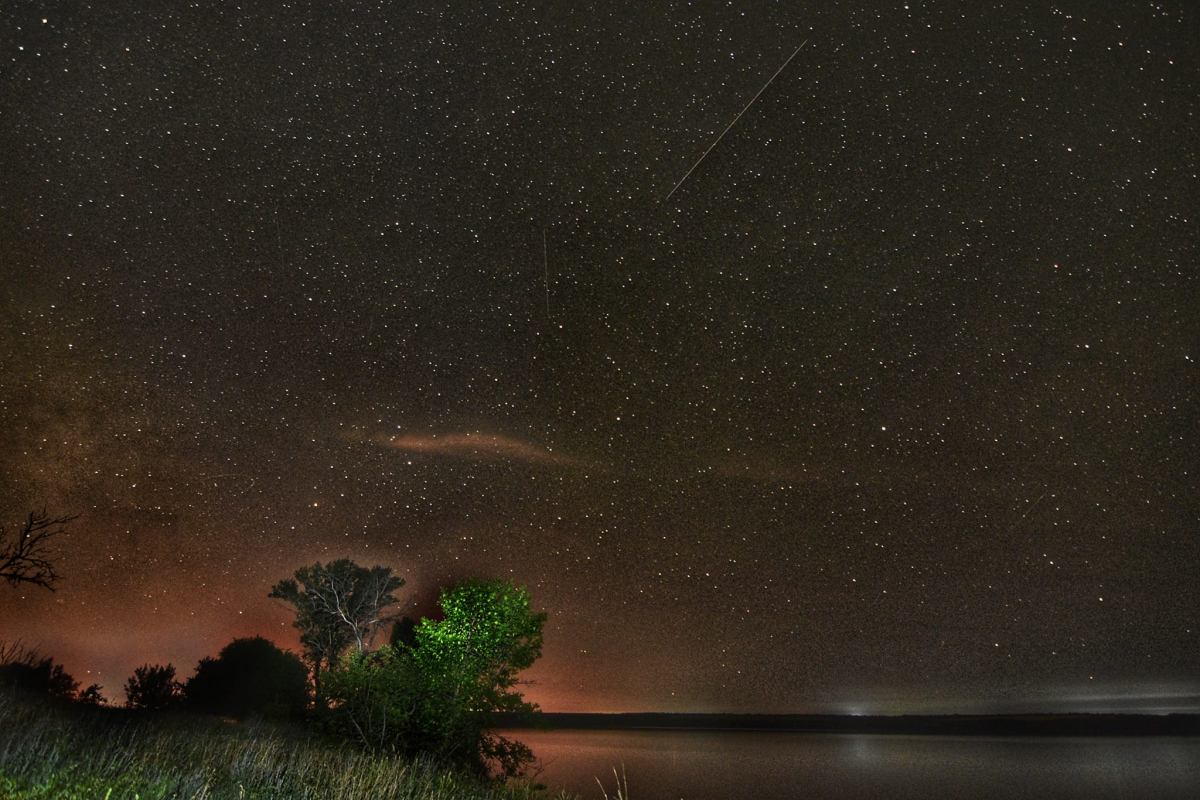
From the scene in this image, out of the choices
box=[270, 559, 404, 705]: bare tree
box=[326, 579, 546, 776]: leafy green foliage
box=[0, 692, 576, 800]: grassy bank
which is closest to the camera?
box=[0, 692, 576, 800]: grassy bank

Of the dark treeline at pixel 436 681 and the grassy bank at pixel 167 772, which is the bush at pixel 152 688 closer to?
the dark treeline at pixel 436 681

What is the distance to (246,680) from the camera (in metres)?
48.8

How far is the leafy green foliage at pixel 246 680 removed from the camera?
45438 mm

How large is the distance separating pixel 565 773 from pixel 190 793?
159 ft

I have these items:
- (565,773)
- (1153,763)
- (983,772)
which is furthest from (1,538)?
(1153,763)

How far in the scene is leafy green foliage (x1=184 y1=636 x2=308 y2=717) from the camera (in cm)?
4544

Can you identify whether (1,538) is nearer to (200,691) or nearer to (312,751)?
(312,751)

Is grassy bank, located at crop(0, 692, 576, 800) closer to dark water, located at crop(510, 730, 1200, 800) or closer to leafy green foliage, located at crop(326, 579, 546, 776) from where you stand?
leafy green foliage, located at crop(326, 579, 546, 776)

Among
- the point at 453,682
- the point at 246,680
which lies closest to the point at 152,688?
the point at 246,680

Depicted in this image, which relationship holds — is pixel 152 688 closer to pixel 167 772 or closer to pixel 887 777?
pixel 167 772

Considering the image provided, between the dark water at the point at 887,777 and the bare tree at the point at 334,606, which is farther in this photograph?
the dark water at the point at 887,777

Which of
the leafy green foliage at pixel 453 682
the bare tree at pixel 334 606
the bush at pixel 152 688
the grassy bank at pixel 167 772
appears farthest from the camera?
the bush at pixel 152 688

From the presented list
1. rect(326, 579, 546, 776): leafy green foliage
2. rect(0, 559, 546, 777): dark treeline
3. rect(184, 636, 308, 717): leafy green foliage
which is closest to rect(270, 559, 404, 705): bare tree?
rect(0, 559, 546, 777): dark treeline

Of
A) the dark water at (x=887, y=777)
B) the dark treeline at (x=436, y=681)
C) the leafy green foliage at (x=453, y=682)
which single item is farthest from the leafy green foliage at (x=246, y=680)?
the leafy green foliage at (x=453, y=682)
